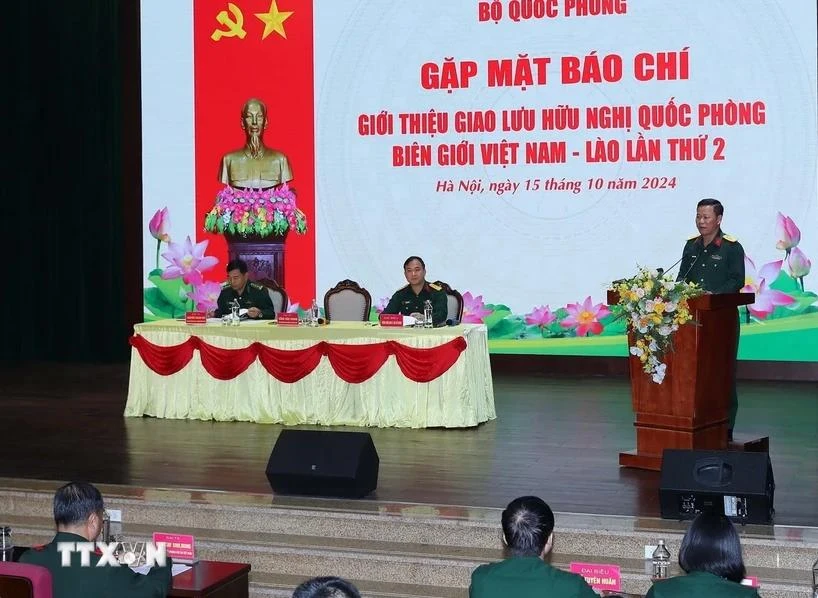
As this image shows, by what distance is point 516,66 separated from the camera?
9617 millimetres

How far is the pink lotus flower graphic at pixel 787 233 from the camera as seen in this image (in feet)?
29.6

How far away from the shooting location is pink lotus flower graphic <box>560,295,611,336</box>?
9.55 metres

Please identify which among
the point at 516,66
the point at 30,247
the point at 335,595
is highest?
the point at 516,66

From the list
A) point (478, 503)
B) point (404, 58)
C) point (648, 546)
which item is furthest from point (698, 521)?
point (404, 58)

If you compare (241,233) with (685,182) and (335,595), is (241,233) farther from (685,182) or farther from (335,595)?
(335,595)

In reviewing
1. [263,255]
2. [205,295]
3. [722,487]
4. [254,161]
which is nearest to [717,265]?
[722,487]

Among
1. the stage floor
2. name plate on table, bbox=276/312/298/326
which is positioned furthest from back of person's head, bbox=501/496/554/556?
name plate on table, bbox=276/312/298/326

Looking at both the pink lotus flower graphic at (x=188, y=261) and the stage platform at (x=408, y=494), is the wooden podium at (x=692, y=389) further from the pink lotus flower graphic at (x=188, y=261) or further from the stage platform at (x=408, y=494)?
the pink lotus flower graphic at (x=188, y=261)

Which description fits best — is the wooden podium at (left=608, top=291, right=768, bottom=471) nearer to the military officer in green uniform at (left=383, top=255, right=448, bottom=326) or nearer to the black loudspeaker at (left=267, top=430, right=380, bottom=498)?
the black loudspeaker at (left=267, top=430, right=380, bottom=498)

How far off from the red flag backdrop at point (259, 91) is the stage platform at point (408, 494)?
288 cm

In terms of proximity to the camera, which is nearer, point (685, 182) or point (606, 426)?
point (606, 426)

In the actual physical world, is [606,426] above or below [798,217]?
below

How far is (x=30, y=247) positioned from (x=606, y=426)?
6.35 meters

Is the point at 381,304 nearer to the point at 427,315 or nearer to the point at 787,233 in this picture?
the point at 427,315
